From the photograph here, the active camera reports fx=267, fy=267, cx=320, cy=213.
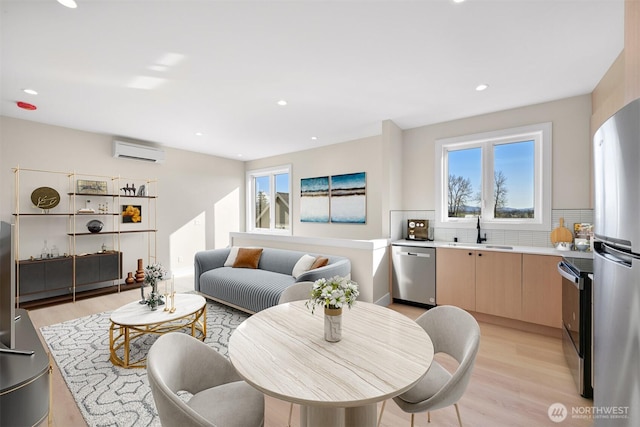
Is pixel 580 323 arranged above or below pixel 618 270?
below

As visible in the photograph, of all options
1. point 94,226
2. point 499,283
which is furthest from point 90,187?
point 499,283

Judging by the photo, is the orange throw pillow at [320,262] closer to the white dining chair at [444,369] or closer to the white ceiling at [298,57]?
the white dining chair at [444,369]

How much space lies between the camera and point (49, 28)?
1932mm

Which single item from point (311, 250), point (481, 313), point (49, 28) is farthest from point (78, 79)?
point (481, 313)

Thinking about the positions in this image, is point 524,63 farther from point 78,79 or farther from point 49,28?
point 78,79

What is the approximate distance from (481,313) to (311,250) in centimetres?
233

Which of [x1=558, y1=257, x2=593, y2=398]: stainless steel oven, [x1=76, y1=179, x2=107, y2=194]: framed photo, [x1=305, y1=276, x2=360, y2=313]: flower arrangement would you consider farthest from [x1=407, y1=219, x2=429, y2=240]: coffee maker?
[x1=76, y1=179, x2=107, y2=194]: framed photo

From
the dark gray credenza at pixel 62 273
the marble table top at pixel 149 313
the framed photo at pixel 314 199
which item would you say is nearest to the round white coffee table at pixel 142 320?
the marble table top at pixel 149 313

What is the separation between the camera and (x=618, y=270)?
0.92 meters

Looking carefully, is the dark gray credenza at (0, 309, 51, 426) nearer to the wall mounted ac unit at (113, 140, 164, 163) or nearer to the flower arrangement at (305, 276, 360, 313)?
the flower arrangement at (305, 276, 360, 313)

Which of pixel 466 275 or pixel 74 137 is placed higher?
pixel 74 137

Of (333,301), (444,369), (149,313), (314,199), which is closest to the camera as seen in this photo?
(333,301)

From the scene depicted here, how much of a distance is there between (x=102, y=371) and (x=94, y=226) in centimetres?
291

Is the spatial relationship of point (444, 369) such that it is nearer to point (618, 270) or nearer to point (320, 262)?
point (618, 270)
